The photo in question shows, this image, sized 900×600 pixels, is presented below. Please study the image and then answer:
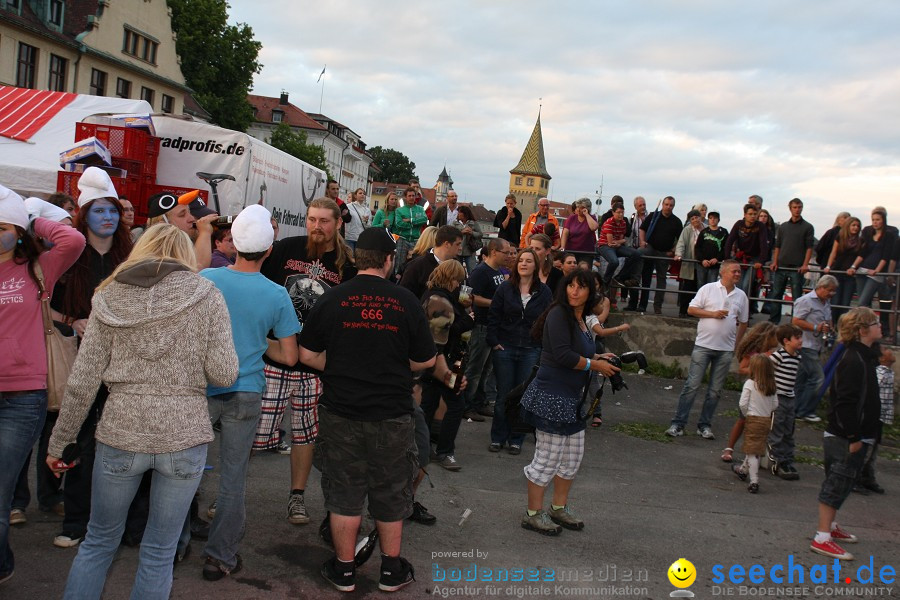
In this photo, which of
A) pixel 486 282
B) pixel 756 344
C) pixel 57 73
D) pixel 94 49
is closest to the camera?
pixel 756 344

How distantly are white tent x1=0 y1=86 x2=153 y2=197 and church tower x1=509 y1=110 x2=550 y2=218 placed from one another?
107281 mm

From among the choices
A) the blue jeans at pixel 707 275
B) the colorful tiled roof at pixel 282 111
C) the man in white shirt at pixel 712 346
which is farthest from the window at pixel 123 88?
the colorful tiled roof at pixel 282 111

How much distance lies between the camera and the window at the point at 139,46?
37.2m

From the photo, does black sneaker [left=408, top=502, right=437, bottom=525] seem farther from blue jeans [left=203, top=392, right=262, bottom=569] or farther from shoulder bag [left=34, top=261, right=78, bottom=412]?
shoulder bag [left=34, top=261, right=78, bottom=412]

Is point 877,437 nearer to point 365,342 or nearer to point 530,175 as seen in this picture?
point 365,342

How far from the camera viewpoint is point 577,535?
517 centimetres

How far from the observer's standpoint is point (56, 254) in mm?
3695

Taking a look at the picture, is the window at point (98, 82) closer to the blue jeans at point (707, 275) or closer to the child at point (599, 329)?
the blue jeans at point (707, 275)

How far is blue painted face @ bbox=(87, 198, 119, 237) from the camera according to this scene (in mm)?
4277

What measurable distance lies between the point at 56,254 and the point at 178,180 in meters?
8.75

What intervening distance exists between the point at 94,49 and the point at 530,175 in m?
95.2

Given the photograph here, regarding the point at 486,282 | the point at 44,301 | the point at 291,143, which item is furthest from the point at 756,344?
the point at 291,143

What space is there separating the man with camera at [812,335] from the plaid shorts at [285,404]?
662 centimetres

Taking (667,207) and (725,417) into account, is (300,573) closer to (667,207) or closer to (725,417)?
(725,417)
